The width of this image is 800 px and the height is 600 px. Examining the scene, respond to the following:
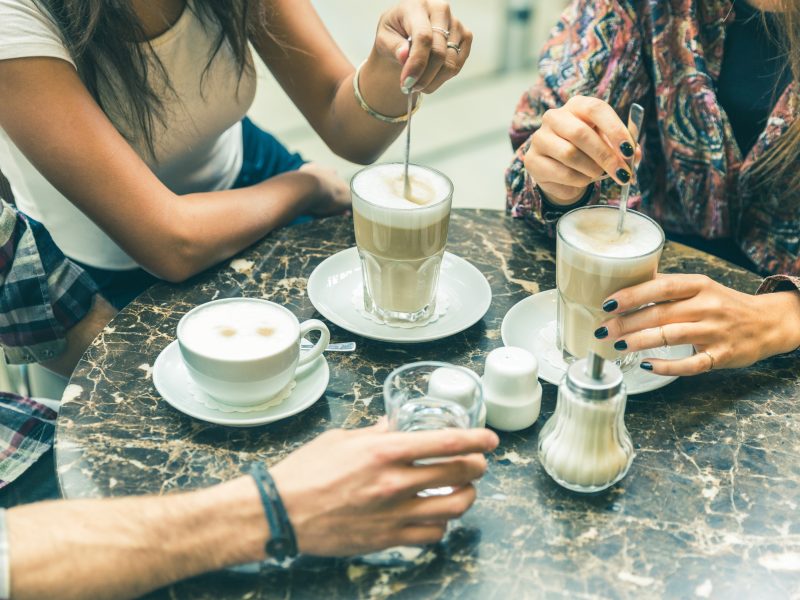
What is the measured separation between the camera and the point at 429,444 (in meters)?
0.83

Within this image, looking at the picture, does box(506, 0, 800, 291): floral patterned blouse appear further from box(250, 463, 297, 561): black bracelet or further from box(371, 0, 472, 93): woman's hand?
box(250, 463, 297, 561): black bracelet

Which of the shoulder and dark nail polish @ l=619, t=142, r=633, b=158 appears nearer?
dark nail polish @ l=619, t=142, r=633, b=158

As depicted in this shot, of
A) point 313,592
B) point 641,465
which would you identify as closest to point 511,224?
point 641,465

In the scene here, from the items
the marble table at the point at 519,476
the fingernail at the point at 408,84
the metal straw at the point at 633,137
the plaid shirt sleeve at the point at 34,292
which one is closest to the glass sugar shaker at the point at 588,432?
the marble table at the point at 519,476

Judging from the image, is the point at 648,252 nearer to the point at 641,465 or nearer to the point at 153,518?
the point at 641,465

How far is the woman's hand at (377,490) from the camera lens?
2.74 ft

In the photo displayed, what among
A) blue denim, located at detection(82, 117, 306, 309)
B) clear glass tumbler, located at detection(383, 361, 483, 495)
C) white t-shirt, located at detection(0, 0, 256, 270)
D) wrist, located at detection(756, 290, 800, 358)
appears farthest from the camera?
blue denim, located at detection(82, 117, 306, 309)

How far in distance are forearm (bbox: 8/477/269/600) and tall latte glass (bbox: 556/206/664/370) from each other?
538 millimetres

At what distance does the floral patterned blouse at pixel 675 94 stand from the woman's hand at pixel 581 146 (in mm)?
242

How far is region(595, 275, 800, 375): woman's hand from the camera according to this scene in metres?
1.08

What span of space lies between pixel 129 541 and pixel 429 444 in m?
0.34

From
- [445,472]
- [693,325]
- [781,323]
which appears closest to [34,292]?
[445,472]

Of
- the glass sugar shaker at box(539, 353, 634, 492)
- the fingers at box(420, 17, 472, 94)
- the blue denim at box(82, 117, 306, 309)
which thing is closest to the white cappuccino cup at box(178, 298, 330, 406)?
the glass sugar shaker at box(539, 353, 634, 492)

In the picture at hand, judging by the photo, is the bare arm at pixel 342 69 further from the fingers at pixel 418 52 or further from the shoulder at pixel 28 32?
the shoulder at pixel 28 32
